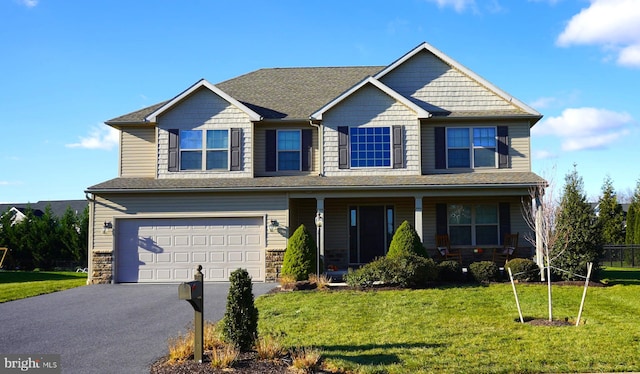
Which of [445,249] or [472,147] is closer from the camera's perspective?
[445,249]

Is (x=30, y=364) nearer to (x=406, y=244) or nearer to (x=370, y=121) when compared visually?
(x=406, y=244)

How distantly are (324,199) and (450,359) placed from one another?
11084 mm

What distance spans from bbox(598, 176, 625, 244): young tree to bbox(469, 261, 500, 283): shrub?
19766 mm

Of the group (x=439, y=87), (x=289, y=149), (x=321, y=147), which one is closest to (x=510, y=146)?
(x=439, y=87)

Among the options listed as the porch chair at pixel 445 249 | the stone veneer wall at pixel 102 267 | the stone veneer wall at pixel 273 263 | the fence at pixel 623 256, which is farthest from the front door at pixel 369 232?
the fence at pixel 623 256

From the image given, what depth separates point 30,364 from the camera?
296 inches

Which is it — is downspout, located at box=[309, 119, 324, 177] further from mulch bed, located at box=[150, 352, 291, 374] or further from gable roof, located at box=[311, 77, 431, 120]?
mulch bed, located at box=[150, 352, 291, 374]

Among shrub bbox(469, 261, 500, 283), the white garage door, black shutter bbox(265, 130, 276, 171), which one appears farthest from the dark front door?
shrub bbox(469, 261, 500, 283)

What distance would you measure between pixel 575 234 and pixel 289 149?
9.00m

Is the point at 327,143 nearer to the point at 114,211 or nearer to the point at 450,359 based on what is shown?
the point at 114,211

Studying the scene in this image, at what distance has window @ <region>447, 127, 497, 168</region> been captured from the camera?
18.0 m

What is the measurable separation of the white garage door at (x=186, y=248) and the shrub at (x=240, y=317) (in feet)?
31.1

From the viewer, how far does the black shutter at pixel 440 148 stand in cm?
1800

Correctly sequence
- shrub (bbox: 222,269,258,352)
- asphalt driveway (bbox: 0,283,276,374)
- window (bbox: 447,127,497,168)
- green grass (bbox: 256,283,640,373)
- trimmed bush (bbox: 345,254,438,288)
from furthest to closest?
window (bbox: 447,127,497,168) < trimmed bush (bbox: 345,254,438,288) < asphalt driveway (bbox: 0,283,276,374) < shrub (bbox: 222,269,258,352) < green grass (bbox: 256,283,640,373)
